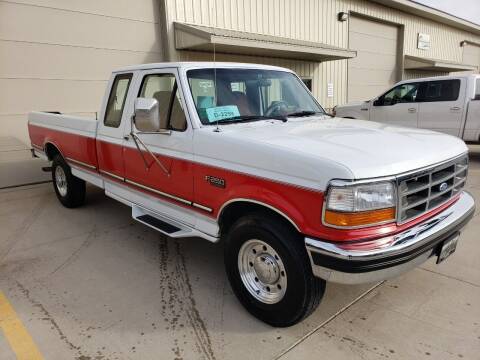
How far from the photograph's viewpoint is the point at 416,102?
10.2 m

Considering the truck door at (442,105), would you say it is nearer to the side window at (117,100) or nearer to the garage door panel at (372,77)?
the garage door panel at (372,77)

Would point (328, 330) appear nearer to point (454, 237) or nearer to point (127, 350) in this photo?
point (454, 237)

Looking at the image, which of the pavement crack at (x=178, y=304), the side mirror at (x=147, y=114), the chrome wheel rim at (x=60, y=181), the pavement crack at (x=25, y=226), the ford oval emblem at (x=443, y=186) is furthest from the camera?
the chrome wheel rim at (x=60, y=181)

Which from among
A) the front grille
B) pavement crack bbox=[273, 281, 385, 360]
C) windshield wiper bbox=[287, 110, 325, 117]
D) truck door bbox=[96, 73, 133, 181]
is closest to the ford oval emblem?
the front grille

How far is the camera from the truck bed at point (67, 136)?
5.12 m

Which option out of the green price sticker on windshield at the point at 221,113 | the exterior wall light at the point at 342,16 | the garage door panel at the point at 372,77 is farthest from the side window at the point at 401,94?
the green price sticker on windshield at the point at 221,113

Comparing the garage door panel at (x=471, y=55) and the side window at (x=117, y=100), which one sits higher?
the garage door panel at (x=471, y=55)

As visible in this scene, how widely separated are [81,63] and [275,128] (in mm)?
6683

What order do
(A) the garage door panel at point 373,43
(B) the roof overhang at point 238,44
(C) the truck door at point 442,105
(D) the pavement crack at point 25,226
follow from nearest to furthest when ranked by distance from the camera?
1. (D) the pavement crack at point 25,226
2. (B) the roof overhang at point 238,44
3. (C) the truck door at point 442,105
4. (A) the garage door panel at point 373,43

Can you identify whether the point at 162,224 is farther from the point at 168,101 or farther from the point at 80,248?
the point at 80,248

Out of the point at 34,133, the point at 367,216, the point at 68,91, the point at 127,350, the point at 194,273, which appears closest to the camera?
the point at 367,216

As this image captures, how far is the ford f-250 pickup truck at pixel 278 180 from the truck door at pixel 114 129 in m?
0.03

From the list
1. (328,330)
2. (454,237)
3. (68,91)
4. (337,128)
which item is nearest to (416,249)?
(454,237)

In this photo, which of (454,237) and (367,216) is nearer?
(367,216)
